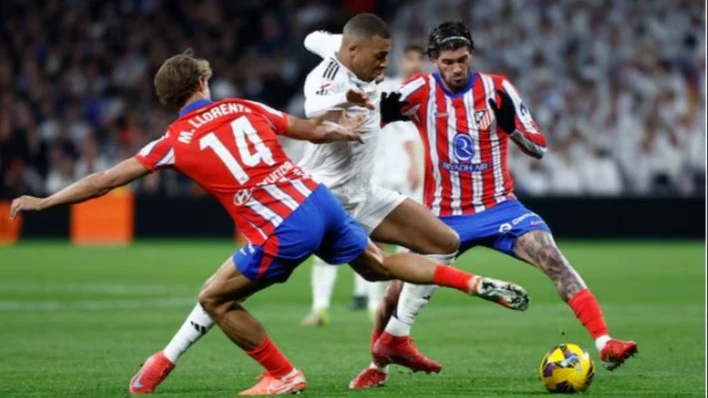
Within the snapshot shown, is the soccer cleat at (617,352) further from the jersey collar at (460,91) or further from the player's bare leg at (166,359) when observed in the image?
the player's bare leg at (166,359)

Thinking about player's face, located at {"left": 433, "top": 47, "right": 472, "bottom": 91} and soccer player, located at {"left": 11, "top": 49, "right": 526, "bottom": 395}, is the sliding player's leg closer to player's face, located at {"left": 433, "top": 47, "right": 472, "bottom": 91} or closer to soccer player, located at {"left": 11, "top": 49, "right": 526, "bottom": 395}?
player's face, located at {"left": 433, "top": 47, "right": 472, "bottom": 91}

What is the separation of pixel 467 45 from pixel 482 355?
2.51 m

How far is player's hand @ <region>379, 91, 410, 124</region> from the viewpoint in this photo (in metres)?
9.55

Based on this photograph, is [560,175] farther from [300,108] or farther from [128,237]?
[128,237]

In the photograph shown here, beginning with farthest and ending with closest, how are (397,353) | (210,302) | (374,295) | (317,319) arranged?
(374,295) < (317,319) < (397,353) < (210,302)

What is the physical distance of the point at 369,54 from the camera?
9094 millimetres

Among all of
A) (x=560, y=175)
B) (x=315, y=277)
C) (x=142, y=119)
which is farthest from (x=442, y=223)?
(x=142, y=119)

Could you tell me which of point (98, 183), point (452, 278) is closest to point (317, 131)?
point (452, 278)

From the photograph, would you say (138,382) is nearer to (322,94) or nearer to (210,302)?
(210,302)

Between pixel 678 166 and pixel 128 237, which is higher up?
pixel 678 166

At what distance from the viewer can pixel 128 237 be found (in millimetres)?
27375

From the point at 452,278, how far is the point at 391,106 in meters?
1.59

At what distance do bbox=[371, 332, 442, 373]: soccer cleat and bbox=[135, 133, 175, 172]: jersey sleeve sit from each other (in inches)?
76.8

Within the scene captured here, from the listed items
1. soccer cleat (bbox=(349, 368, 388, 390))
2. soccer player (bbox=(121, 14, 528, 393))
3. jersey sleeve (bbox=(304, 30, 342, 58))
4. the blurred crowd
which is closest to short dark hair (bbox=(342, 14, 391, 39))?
soccer player (bbox=(121, 14, 528, 393))
